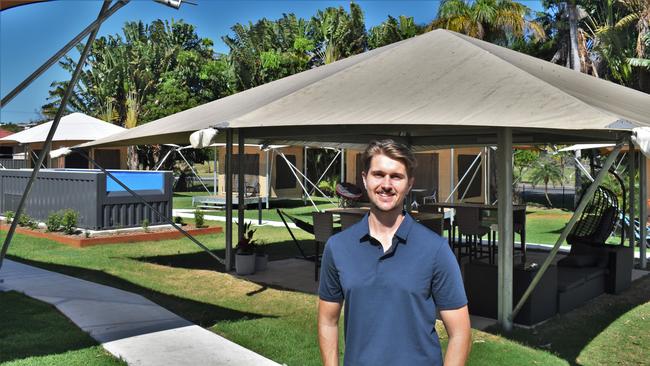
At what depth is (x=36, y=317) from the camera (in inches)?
240

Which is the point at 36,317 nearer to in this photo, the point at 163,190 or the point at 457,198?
the point at 163,190

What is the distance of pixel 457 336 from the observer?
7.48ft

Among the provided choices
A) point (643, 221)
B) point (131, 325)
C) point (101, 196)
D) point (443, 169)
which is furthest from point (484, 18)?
point (131, 325)

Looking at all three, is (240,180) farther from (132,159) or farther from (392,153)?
(132,159)

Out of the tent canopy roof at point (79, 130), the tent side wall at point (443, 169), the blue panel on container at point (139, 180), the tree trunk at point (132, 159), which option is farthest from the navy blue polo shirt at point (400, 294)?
the tree trunk at point (132, 159)

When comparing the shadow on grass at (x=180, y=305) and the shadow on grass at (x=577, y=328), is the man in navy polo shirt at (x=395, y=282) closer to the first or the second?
the shadow on grass at (x=577, y=328)

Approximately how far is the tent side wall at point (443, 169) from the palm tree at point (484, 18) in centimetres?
440

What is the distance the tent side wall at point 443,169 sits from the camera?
68.3 feet

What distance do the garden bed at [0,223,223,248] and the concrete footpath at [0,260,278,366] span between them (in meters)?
3.44

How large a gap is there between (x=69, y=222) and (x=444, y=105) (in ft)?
29.9

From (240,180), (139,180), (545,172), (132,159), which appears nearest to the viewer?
(240,180)

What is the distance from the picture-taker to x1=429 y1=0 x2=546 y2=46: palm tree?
2203 centimetres

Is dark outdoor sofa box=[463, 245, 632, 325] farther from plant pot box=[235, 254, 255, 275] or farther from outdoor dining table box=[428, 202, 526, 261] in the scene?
plant pot box=[235, 254, 255, 275]

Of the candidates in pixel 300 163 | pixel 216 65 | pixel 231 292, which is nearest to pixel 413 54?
pixel 231 292
